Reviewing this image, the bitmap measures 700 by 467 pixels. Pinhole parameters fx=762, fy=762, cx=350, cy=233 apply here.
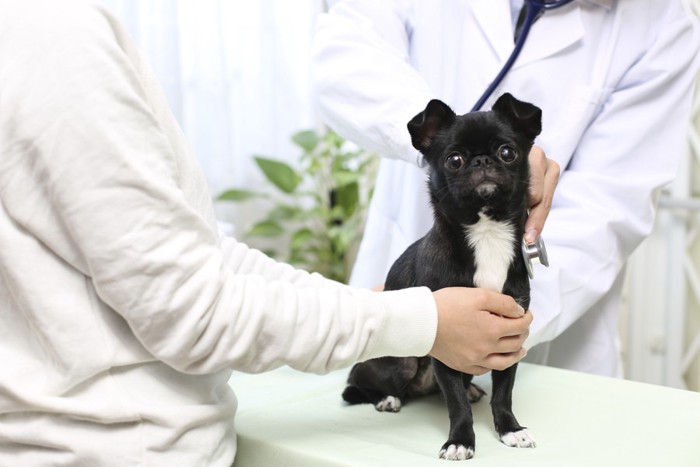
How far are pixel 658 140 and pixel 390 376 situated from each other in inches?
27.1

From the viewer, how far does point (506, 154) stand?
0.86 metres

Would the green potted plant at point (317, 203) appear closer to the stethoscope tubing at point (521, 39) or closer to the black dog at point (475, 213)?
the stethoscope tubing at point (521, 39)

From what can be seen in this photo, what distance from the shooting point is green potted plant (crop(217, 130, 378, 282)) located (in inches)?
99.7

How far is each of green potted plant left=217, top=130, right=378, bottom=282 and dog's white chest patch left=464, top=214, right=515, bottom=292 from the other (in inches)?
64.5

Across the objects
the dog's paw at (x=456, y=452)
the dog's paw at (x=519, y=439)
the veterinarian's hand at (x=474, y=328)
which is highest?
the veterinarian's hand at (x=474, y=328)

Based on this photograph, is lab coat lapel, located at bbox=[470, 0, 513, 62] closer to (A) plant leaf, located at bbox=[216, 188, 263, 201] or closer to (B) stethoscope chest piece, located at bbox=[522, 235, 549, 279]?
(B) stethoscope chest piece, located at bbox=[522, 235, 549, 279]

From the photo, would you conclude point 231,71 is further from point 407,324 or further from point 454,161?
point 407,324

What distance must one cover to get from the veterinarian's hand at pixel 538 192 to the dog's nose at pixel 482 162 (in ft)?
0.41

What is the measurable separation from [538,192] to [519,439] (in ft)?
1.02

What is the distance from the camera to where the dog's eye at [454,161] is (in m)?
0.87

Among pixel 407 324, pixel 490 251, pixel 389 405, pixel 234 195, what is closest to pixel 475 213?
pixel 490 251

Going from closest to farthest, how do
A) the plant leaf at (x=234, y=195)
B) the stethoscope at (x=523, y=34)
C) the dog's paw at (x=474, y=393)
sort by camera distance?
the dog's paw at (x=474, y=393)
the stethoscope at (x=523, y=34)
the plant leaf at (x=234, y=195)

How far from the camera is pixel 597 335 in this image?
4.53 feet

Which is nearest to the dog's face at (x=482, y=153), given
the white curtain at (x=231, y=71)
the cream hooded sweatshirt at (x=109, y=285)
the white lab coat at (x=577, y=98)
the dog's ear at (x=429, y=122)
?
the dog's ear at (x=429, y=122)
